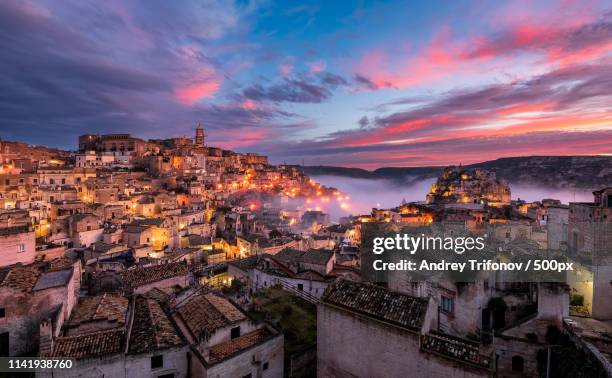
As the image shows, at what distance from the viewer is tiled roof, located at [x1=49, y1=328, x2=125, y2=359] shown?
442 inches

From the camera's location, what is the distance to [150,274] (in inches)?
796

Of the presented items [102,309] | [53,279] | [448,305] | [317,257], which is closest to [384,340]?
[448,305]

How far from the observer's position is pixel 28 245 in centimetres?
2125

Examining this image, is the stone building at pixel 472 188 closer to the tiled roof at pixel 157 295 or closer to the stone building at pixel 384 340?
the stone building at pixel 384 340

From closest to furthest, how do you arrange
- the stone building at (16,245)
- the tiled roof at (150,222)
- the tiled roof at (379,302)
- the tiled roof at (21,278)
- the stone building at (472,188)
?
the tiled roof at (379,302) → the tiled roof at (21,278) → the stone building at (16,245) → the tiled roof at (150,222) → the stone building at (472,188)

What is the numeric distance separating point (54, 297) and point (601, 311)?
25598mm

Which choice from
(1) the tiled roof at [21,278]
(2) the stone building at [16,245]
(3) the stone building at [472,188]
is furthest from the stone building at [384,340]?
(3) the stone building at [472,188]

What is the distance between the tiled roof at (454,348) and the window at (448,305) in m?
3.03

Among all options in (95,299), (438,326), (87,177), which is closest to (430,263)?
(438,326)

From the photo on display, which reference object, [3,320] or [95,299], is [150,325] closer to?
[95,299]

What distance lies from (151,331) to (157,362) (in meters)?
1.41

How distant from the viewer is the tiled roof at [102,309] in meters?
13.0

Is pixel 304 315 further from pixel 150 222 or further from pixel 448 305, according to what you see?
pixel 150 222

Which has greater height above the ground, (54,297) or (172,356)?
(54,297)
